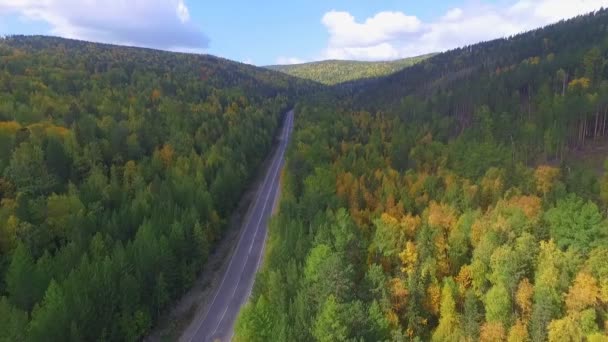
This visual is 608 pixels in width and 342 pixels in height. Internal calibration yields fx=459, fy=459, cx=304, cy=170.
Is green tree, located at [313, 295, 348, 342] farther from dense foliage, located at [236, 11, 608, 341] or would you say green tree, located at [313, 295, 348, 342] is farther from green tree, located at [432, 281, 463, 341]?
green tree, located at [432, 281, 463, 341]

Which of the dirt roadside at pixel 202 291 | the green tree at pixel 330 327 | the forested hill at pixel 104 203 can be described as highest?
the forested hill at pixel 104 203

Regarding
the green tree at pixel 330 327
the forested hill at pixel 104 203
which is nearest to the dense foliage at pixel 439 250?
the green tree at pixel 330 327

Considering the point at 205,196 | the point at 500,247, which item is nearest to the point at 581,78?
the point at 500,247

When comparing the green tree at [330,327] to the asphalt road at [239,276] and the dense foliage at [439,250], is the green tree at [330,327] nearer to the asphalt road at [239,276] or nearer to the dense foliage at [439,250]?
the dense foliage at [439,250]

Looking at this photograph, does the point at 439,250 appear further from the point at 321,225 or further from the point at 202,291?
the point at 202,291

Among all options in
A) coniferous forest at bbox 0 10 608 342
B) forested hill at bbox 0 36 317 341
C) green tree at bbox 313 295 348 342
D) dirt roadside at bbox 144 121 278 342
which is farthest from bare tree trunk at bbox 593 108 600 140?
green tree at bbox 313 295 348 342

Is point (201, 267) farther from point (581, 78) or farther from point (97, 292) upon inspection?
point (581, 78)
